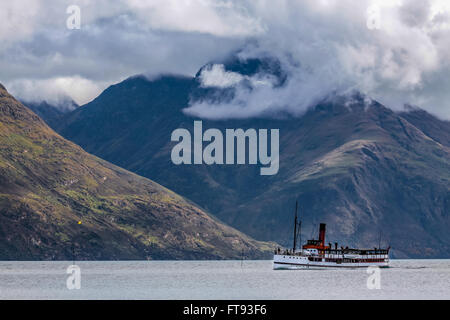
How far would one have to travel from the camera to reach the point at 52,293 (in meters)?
199
